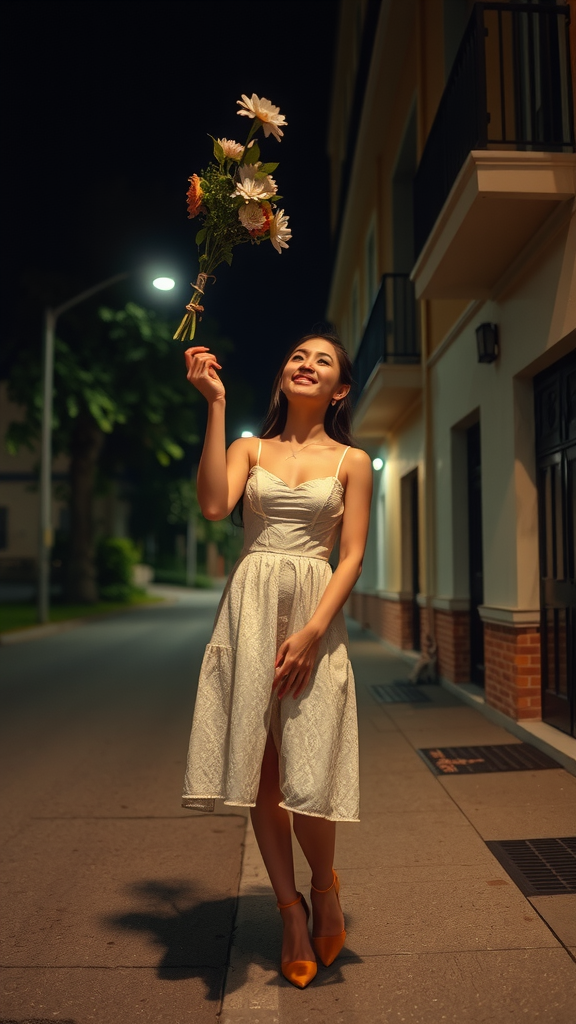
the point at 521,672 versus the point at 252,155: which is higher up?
the point at 252,155

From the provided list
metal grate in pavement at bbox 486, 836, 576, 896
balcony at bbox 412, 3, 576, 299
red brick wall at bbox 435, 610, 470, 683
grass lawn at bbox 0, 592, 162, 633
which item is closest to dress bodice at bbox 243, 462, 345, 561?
metal grate in pavement at bbox 486, 836, 576, 896

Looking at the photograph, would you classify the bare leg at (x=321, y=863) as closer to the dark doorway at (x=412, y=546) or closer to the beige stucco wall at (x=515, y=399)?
the beige stucco wall at (x=515, y=399)

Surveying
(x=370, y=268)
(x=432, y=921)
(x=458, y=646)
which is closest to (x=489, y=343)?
(x=458, y=646)

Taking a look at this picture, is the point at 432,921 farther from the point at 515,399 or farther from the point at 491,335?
the point at 491,335

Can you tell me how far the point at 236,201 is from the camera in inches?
114

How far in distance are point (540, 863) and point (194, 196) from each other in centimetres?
303

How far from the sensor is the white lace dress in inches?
106

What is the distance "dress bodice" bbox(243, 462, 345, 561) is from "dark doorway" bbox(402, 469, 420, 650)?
9.39 metres

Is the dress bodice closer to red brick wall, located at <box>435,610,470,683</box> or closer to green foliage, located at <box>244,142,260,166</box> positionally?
green foliage, located at <box>244,142,260,166</box>

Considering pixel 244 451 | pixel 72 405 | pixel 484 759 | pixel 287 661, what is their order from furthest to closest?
pixel 72 405
pixel 484 759
pixel 244 451
pixel 287 661

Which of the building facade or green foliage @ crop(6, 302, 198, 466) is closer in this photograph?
the building facade

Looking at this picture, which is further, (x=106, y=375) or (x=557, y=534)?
(x=106, y=375)

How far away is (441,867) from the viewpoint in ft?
Answer: 12.1

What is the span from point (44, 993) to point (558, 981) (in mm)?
1561
